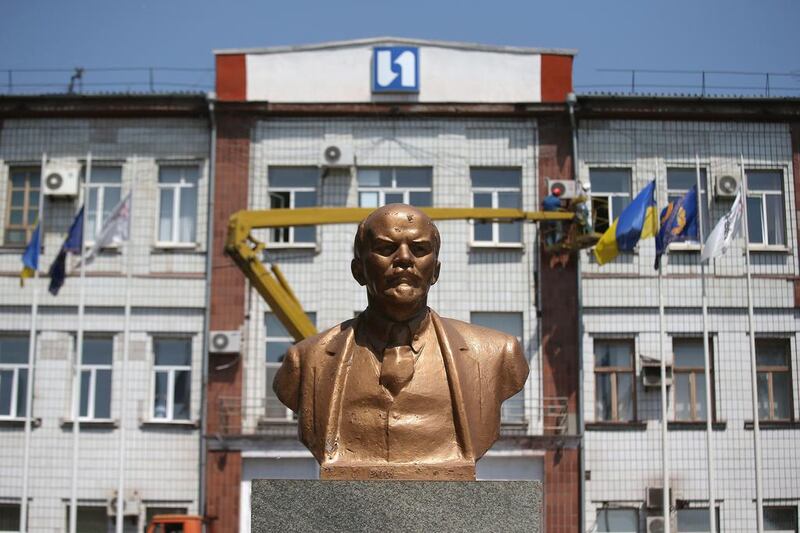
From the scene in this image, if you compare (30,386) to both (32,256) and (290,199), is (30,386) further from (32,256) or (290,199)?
(290,199)

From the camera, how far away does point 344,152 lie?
20.9 m

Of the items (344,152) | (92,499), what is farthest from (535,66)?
(92,499)

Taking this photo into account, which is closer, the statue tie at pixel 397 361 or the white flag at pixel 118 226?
the statue tie at pixel 397 361

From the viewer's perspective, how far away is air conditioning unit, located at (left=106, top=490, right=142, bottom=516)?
66.0 ft

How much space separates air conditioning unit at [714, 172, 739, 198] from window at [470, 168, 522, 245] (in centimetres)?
343

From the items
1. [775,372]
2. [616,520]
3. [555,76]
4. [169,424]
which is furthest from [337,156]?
[775,372]

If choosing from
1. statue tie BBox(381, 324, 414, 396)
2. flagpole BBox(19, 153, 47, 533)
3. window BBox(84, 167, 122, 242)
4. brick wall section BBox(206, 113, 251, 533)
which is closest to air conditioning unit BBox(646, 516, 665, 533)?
brick wall section BBox(206, 113, 251, 533)

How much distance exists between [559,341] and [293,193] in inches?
209

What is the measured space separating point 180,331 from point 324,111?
457cm

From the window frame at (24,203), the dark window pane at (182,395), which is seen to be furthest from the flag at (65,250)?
the dark window pane at (182,395)

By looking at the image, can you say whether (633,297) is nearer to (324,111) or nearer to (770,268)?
(770,268)

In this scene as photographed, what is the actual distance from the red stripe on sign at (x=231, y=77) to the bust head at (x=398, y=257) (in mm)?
15623

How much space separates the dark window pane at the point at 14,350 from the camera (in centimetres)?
2100

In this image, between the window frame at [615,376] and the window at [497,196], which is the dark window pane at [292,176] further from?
the window frame at [615,376]
